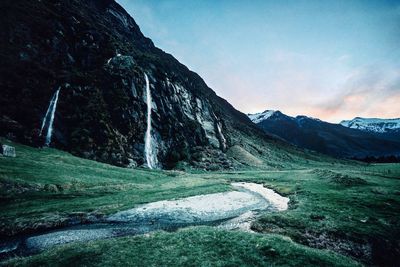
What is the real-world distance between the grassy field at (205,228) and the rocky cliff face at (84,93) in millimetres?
31492

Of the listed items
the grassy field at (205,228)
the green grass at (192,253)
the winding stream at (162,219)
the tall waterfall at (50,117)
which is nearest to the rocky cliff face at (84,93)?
the tall waterfall at (50,117)

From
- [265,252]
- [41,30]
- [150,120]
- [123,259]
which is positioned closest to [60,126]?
[150,120]

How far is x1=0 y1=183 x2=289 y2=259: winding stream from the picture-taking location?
22.3 metres

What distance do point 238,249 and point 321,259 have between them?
547 centimetres

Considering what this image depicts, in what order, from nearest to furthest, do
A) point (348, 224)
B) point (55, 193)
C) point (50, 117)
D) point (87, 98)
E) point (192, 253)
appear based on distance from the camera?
point (192, 253), point (348, 224), point (55, 193), point (50, 117), point (87, 98)

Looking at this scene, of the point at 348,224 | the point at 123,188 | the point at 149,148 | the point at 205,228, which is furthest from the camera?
the point at 149,148

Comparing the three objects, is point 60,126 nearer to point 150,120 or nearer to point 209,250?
point 150,120

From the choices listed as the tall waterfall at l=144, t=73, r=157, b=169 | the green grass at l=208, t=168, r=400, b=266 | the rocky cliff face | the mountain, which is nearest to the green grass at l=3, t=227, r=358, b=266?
→ the green grass at l=208, t=168, r=400, b=266

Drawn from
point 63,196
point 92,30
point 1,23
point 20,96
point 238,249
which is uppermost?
point 92,30

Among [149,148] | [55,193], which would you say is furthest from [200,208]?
[149,148]

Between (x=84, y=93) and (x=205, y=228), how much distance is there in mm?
83931

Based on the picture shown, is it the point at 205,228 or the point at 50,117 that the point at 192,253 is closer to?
the point at 205,228

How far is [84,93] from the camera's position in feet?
300

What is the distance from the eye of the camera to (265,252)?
17.3 meters
